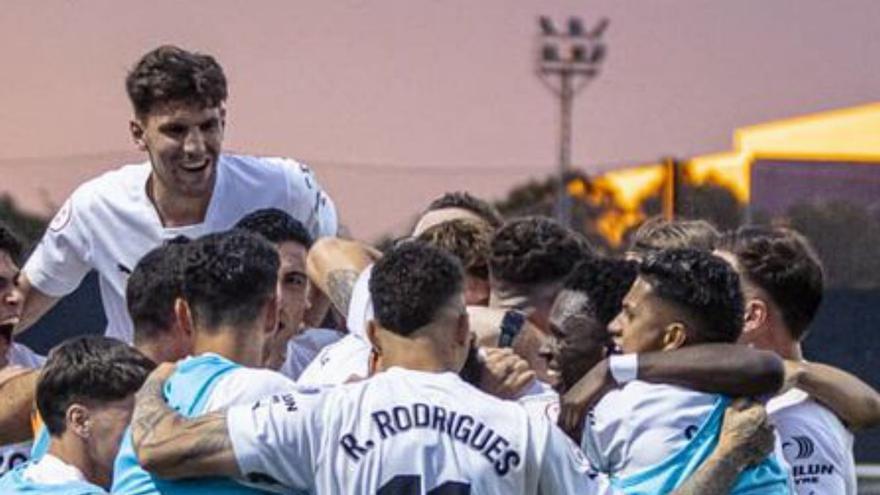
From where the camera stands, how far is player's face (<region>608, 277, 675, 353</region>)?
6500mm

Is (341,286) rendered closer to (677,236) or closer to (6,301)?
(677,236)

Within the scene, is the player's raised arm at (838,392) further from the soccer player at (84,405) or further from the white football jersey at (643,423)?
the soccer player at (84,405)

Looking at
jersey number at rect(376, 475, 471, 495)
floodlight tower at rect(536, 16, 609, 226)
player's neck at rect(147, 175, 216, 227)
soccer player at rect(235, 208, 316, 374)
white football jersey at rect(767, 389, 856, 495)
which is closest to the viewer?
jersey number at rect(376, 475, 471, 495)

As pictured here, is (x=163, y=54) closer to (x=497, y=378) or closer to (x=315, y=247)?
(x=315, y=247)

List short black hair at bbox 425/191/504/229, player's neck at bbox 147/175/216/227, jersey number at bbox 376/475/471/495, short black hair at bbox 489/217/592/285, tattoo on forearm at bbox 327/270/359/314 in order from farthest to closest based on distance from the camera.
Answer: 1. player's neck at bbox 147/175/216/227
2. short black hair at bbox 425/191/504/229
3. tattoo on forearm at bbox 327/270/359/314
4. short black hair at bbox 489/217/592/285
5. jersey number at bbox 376/475/471/495

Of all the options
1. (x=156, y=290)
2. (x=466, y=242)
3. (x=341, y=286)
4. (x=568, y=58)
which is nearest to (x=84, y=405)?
(x=156, y=290)

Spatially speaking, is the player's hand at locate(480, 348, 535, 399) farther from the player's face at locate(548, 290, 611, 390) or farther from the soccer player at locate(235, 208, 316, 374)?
the soccer player at locate(235, 208, 316, 374)

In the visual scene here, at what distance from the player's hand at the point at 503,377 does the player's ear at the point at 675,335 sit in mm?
355

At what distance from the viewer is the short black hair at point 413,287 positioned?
20.2ft

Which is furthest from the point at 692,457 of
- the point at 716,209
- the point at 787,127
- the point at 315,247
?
the point at 787,127

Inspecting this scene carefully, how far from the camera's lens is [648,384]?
644 centimetres

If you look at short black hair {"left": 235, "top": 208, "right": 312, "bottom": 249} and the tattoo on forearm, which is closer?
the tattoo on forearm

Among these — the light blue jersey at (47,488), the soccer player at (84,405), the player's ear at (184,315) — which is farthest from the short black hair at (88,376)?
the player's ear at (184,315)

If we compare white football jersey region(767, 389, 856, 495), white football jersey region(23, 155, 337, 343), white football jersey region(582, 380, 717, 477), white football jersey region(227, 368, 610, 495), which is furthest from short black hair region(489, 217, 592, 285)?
white football jersey region(23, 155, 337, 343)
